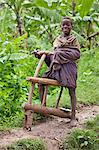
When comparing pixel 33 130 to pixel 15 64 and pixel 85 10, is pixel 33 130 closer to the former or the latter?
pixel 15 64

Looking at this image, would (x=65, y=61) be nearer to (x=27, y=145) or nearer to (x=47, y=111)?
(x=47, y=111)

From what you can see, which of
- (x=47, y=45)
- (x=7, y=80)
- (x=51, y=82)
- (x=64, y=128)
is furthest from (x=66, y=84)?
(x=47, y=45)

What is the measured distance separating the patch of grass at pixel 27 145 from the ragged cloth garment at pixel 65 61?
0.82 metres

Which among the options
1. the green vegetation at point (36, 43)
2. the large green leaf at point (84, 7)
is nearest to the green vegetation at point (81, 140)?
the green vegetation at point (36, 43)

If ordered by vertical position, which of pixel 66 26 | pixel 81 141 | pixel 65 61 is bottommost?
pixel 81 141

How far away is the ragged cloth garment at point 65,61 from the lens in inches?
187

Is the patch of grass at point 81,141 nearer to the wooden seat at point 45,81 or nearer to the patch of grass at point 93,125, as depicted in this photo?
the patch of grass at point 93,125

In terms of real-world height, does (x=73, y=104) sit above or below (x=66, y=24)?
below

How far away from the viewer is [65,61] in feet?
15.6

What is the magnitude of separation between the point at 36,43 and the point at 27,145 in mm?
5367

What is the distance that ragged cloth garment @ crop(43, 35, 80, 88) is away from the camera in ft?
15.6

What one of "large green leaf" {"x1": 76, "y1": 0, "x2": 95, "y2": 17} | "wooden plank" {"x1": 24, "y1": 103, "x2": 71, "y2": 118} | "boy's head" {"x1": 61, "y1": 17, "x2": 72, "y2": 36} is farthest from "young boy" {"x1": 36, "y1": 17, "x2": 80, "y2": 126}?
"large green leaf" {"x1": 76, "y1": 0, "x2": 95, "y2": 17}

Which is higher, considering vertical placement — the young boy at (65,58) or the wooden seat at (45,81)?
the young boy at (65,58)

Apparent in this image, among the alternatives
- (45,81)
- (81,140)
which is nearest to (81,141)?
(81,140)
